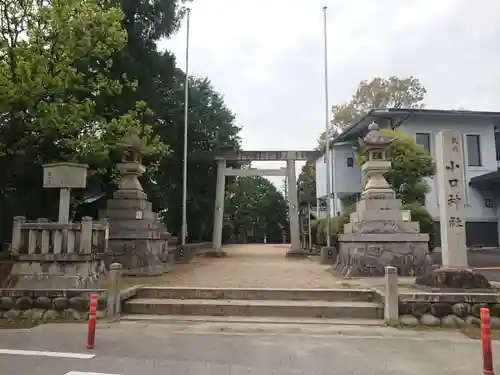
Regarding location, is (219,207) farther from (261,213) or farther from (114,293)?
(261,213)

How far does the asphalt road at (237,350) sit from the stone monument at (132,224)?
19.0 feet

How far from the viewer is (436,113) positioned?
76.4 ft

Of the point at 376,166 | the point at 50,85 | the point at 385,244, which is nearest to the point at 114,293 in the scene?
the point at 50,85

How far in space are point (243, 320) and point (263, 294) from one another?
111 centimetres

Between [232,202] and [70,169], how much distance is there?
33346 mm

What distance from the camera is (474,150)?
24328 millimetres

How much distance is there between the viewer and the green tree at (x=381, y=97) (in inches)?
1234

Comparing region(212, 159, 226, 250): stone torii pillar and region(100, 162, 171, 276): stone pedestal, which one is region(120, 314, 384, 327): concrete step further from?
region(212, 159, 226, 250): stone torii pillar

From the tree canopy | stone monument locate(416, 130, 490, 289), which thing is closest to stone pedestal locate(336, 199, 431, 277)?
stone monument locate(416, 130, 490, 289)

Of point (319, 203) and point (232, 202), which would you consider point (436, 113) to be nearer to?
point (319, 203)

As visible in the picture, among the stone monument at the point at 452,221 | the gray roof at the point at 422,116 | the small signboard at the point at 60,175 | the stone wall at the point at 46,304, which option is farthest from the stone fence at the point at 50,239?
the gray roof at the point at 422,116

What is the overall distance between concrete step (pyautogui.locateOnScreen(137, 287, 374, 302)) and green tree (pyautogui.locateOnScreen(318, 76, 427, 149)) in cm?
2328

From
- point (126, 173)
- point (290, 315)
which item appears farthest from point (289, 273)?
point (126, 173)

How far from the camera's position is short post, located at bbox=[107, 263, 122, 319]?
28.1 ft
